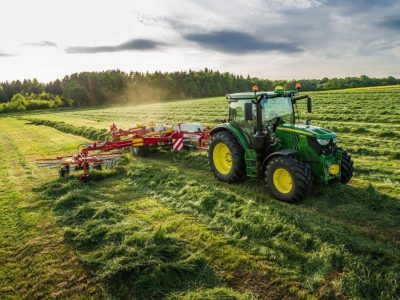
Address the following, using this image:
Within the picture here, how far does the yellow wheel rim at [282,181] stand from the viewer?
24.2ft

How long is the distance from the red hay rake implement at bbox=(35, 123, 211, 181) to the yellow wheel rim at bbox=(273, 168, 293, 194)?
13.3 ft

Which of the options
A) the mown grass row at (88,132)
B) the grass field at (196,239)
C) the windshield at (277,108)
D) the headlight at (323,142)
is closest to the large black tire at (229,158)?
the grass field at (196,239)

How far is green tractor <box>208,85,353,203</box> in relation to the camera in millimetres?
7359

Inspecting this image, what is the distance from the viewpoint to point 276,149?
8.23 m

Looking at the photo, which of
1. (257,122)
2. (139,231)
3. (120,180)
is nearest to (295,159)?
(257,122)

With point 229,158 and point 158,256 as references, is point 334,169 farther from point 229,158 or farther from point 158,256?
point 158,256

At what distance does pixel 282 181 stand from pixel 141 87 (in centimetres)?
8010

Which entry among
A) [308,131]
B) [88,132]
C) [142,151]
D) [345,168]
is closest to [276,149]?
[308,131]

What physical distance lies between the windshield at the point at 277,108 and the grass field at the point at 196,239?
5.46 feet

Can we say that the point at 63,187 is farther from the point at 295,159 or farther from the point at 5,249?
the point at 295,159

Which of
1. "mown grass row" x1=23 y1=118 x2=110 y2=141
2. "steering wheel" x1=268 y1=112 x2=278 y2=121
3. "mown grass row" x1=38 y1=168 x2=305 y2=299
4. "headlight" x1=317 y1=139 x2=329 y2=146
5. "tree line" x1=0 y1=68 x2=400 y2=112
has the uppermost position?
"tree line" x1=0 y1=68 x2=400 y2=112

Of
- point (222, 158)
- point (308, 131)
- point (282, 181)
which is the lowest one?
point (282, 181)

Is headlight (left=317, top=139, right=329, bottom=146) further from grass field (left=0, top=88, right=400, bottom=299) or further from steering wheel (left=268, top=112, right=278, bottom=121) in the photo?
steering wheel (left=268, top=112, right=278, bottom=121)

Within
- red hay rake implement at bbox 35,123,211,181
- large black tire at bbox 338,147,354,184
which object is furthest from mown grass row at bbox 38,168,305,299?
large black tire at bbox 338,147,354,184
